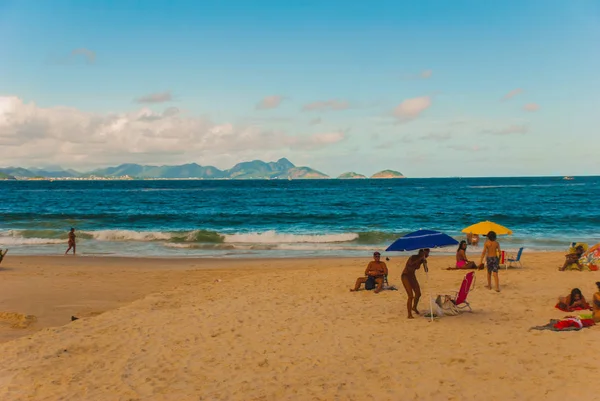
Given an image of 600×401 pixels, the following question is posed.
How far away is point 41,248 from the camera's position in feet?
91.8

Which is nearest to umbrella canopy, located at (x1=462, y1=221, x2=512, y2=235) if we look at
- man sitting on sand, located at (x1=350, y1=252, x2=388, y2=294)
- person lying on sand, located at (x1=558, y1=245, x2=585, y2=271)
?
person lying on sand, located at (x1=558, y1=245, x2=585, y2=271)

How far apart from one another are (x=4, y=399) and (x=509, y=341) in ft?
27.7

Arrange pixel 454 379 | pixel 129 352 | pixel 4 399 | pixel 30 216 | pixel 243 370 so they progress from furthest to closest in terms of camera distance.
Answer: pixel 30 216
pixel 129 352
pixel 243 370
pixel 454 379
pixel 4 399

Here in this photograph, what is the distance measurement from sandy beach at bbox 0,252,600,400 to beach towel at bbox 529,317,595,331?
0.74 ft

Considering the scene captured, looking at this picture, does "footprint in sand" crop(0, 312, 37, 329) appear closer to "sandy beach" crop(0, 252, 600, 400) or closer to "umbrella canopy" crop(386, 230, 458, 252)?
"sandy beach" crop(0, 252, 600, 400)

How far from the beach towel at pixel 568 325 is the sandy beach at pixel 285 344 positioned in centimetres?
23

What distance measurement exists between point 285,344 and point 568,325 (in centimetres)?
566

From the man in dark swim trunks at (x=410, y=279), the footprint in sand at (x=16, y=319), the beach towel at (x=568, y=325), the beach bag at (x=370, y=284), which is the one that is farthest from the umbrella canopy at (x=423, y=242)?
the footprint in sand at (x=16, y=319)

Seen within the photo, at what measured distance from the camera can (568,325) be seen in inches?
388

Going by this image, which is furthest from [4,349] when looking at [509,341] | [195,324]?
[509,341]

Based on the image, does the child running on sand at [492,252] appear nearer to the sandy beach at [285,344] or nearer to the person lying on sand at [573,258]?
the sandy beach at [285,344]

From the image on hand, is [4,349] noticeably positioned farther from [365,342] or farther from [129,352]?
[365,342]

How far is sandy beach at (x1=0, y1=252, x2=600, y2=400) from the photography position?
24.0ft

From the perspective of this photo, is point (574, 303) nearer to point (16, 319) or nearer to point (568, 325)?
point (568, 325)
